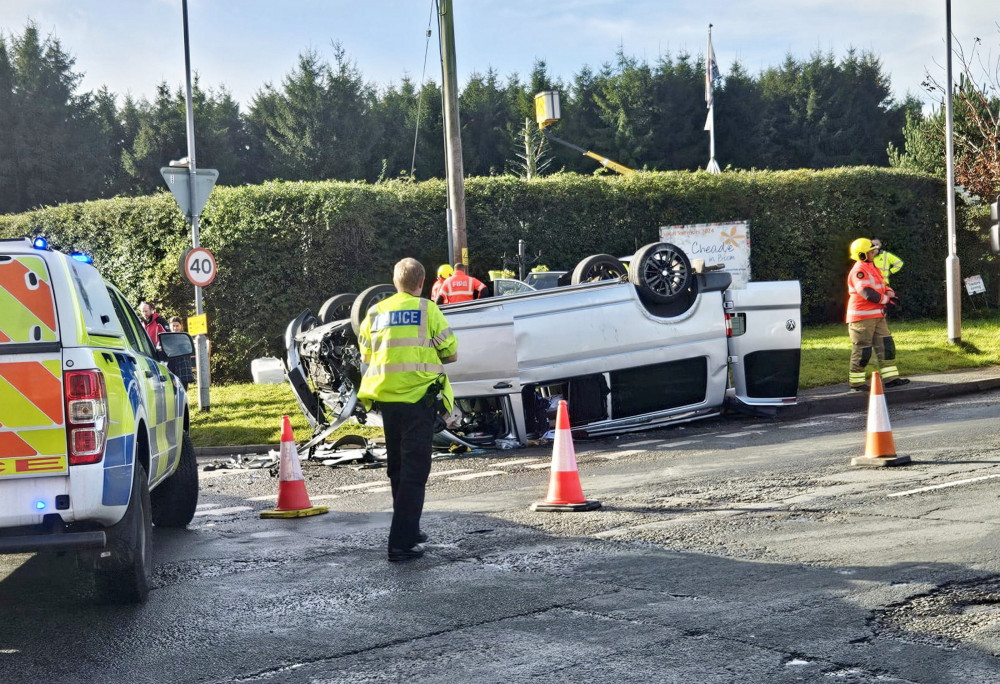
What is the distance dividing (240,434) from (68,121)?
47.0 meters

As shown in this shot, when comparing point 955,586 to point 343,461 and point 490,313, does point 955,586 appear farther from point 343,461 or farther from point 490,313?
point 343,461

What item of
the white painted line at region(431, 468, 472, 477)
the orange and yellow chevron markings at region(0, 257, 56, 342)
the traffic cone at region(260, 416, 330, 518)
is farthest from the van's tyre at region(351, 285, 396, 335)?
the orange and yellow chevron markings at region(0, 257, 56, 342)

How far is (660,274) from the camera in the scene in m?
12.0

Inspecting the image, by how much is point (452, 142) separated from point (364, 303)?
20.2ft

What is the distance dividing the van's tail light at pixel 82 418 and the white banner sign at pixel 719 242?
707 inches

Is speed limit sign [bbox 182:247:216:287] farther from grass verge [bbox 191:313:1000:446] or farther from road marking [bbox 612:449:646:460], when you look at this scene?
road marking [bbox 612:449:646:460]

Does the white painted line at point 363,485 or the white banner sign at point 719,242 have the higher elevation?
the white banner sign at point 719,242

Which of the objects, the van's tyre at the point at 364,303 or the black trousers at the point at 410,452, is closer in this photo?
the black trousers at the point at 410,452

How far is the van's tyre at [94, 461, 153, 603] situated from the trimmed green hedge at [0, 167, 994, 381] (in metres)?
14.7

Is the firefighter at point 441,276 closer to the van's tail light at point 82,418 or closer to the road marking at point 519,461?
the road marking at point 519,461

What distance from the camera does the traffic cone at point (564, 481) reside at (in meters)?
7.78

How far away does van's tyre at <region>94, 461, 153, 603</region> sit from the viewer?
214 inches

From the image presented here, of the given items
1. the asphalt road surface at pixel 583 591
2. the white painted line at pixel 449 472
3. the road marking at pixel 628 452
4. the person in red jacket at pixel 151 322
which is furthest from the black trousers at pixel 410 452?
the person in red jacket at pixel 151 322

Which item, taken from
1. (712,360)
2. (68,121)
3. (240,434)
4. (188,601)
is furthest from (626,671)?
(68,121)
